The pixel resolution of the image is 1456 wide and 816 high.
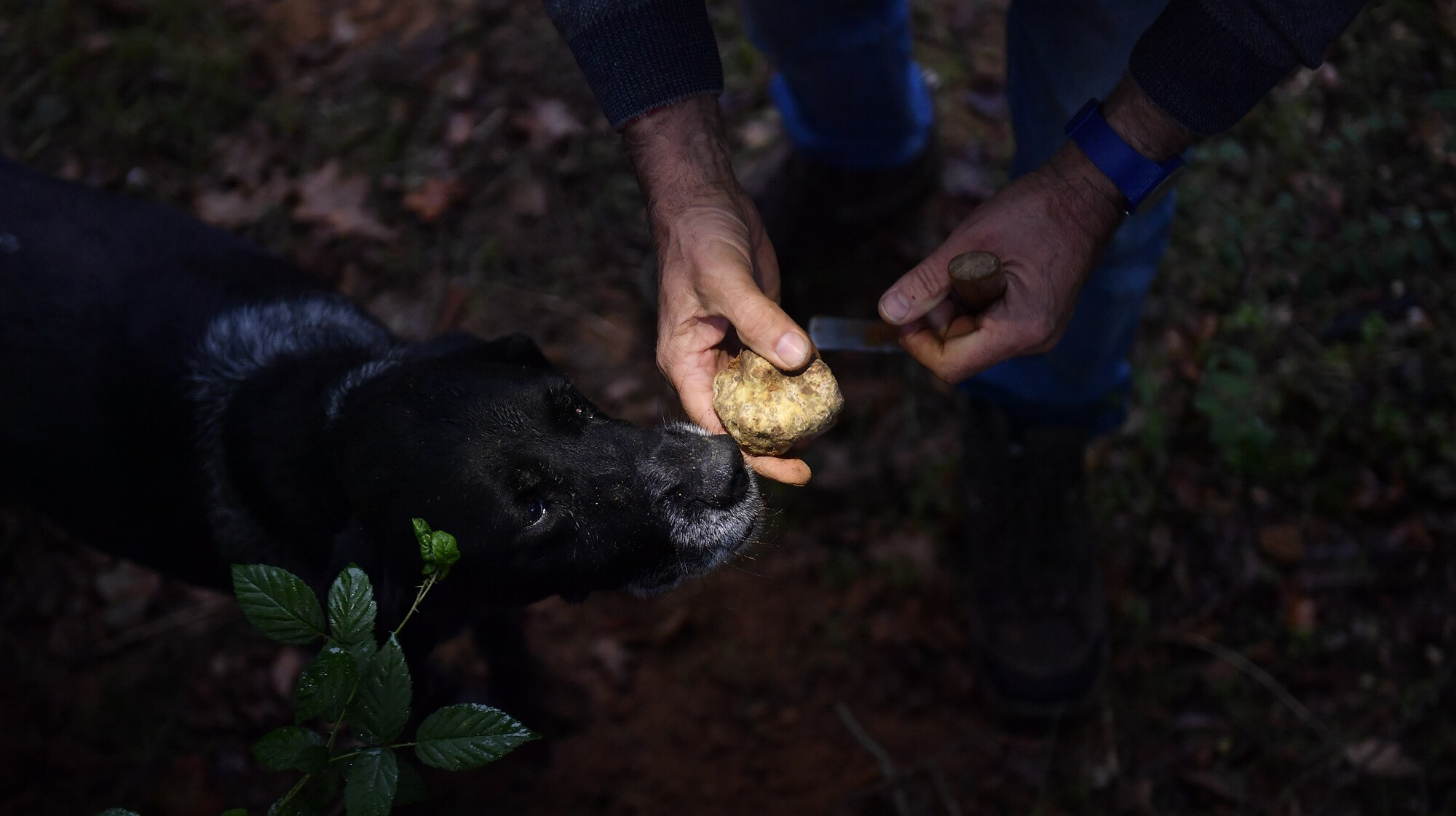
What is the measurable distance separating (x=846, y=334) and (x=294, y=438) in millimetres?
1755

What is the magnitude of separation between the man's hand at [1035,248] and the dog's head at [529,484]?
2.13 feet

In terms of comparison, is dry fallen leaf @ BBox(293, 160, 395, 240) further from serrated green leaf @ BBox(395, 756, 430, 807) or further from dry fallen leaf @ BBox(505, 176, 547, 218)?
serrated green leaf @ BBox(395, 756, 430, 807)

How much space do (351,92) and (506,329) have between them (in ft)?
5.96

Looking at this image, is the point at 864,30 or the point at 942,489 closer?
the point at 864,30

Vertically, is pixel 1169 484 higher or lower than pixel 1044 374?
lower

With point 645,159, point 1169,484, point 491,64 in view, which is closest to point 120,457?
point 645,159

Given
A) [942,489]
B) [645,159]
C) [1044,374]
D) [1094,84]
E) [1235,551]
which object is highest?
[645,159]

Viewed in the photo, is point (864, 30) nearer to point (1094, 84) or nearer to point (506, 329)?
point (1094, 84)

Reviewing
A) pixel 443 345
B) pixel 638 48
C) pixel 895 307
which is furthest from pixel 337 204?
pixel 895 307

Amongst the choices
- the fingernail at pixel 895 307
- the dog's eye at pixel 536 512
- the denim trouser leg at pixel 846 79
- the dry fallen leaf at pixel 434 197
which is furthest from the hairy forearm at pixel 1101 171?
the dry fallen leaf at pixel 434 197

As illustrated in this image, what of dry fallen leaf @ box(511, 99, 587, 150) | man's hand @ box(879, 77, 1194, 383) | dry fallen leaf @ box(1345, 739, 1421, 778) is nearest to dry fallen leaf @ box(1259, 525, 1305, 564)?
dry fallen leaf @ box(1345, 739, 1421, 778)

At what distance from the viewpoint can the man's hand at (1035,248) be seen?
221cm

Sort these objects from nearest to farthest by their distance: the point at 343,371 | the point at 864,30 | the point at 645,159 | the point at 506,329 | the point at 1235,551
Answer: the point at 645,159 → the point at 343,371 → the point at 864,30 → the point at 1235,551 → the point at 506,329

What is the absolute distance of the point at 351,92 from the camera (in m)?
5.02
